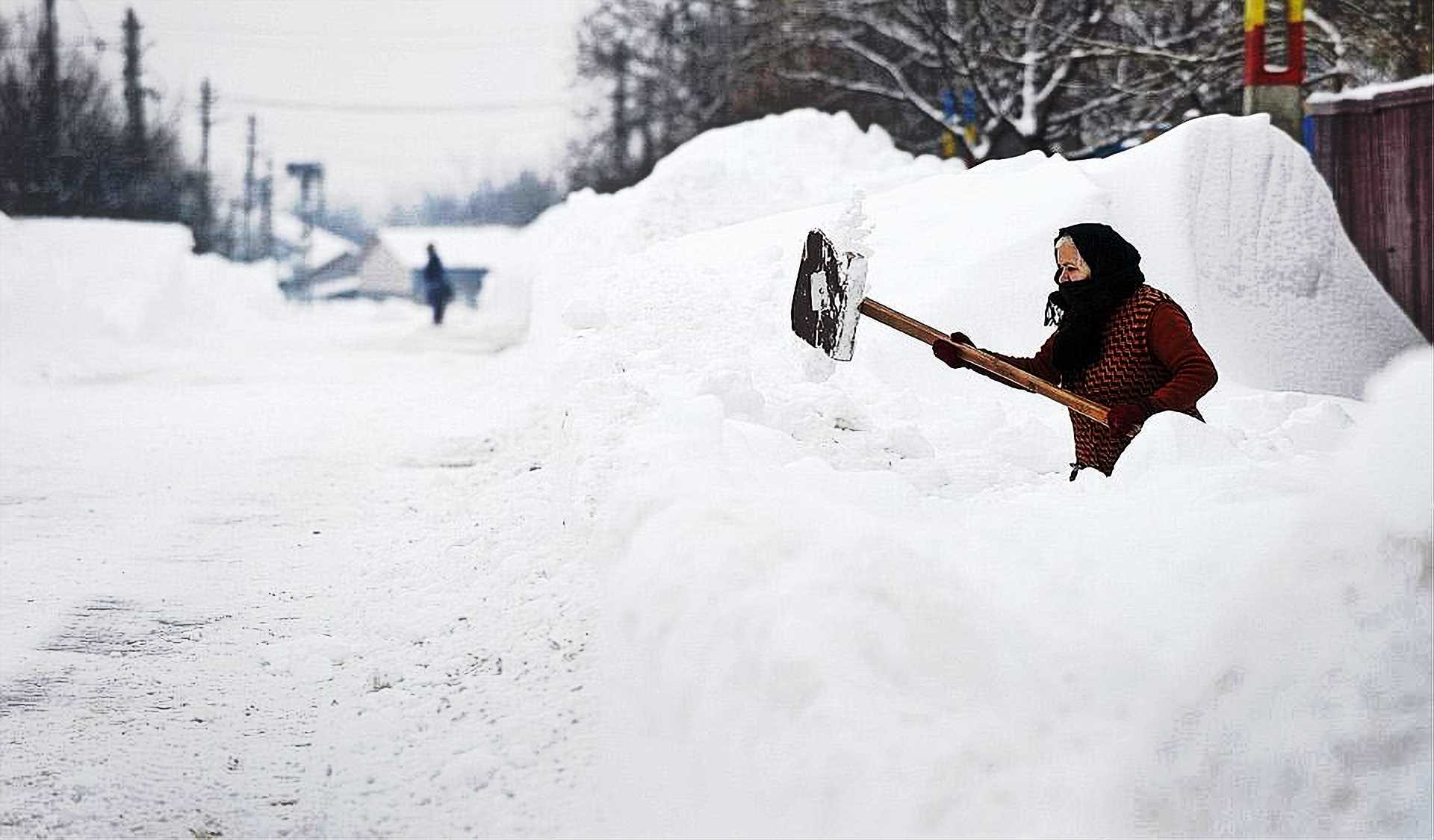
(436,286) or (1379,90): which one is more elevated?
(436,286)

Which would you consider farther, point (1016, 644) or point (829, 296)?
point (829, 296)

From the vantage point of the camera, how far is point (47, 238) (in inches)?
883

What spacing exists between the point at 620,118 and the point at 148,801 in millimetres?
27435

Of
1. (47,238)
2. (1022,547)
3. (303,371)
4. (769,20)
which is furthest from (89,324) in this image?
(1022,547)

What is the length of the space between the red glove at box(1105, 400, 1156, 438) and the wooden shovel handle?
0.18 ft

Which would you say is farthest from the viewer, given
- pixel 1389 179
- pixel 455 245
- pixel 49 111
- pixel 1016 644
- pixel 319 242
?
pixel 319 242

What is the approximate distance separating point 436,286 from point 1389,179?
1950 centimetres

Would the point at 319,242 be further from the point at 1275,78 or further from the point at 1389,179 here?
→ the point at 1389,179

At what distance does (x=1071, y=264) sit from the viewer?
15.5 feet

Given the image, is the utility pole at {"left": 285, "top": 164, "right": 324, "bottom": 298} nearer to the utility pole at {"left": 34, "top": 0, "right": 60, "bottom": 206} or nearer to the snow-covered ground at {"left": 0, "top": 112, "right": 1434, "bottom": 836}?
the utility pole at {"left": 34, "top": 0, "right": 60, "bottom": 206}

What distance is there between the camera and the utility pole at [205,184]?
4191cm

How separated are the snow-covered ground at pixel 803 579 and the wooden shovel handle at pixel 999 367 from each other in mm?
289

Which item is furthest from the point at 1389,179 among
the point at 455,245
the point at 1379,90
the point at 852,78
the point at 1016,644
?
the point at 455,245

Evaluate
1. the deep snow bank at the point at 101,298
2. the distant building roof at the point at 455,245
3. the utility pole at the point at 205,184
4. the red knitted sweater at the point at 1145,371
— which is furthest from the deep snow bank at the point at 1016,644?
the distant building roof at the point at 455,245
